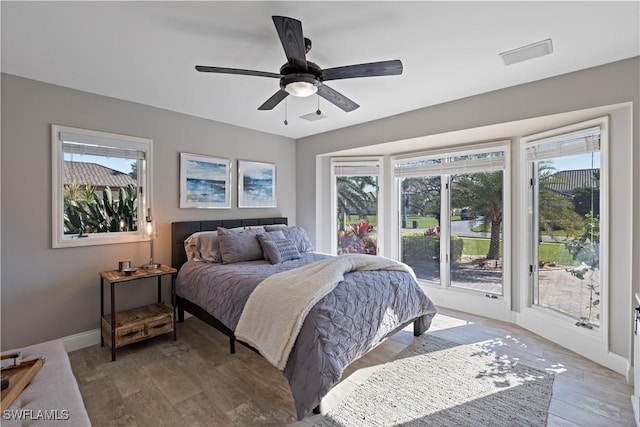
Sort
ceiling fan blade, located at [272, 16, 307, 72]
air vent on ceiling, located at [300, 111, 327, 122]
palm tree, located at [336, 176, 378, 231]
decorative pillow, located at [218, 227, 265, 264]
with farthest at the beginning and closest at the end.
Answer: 1. palm tree, located at [336, 176, 378, 231]
2. air vent on ceiling, located at [300, 111, 327, 122]
3. decorative pillow, located at [218, 227, 265, 264]
4. ceiling fan blade, located at [272, 16, 307, 72]

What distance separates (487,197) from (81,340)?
4946 millimetres

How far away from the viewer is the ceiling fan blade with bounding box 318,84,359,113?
2.20 meters

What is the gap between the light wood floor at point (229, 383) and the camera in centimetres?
198

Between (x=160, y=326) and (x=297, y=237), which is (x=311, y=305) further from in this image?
(x=297, y=237)

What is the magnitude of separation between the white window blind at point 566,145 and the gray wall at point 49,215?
14.0ft

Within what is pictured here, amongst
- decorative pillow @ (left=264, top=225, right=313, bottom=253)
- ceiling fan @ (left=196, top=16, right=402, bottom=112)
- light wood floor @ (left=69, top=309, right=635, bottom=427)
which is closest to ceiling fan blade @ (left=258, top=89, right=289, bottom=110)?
ceiling fan @ (left=196, top=16, right=402, bottom=112)

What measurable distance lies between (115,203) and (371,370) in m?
3.19

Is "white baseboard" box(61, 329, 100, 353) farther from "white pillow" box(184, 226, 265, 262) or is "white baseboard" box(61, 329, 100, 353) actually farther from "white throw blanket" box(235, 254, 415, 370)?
"white throw blanket" box(235, 254, 415, 370)

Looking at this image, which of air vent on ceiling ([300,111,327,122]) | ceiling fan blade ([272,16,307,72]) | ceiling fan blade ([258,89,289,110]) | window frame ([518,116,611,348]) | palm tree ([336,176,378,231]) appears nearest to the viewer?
ceiling fan blade ([272,16,307,72])

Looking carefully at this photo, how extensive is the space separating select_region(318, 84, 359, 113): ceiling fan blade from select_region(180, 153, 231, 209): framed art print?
2242 mm

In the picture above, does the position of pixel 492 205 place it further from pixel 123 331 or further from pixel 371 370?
pixel 123 331

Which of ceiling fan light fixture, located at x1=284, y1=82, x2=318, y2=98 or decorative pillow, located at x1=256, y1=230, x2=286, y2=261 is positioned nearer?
ceiling fan light fixture, located at x1=284, y1=82, x2=318, y2=98

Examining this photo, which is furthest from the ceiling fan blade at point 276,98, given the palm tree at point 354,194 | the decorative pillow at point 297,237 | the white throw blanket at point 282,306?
the palm tree at point 354,194

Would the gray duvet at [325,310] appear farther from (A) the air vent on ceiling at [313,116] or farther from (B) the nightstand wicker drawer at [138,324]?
(A) the air vent on ceiling at [313,116]
